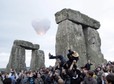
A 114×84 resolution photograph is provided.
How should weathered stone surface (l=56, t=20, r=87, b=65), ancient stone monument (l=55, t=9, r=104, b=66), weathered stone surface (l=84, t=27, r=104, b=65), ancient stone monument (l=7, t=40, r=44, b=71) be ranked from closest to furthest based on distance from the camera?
weathered stone surface (l=56, t=20, r=87, b=65) < ancient stone monument (l=55, t=9, r=104, b=66) < weathered stone surface (l=84, t=27, r=104, b=65) < ancient stone monument (l=7, t=40, r=44, b=71)

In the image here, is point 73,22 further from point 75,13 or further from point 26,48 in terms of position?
point 26,48

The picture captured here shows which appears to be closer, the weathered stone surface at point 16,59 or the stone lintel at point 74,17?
the stone lintel at point 74,17

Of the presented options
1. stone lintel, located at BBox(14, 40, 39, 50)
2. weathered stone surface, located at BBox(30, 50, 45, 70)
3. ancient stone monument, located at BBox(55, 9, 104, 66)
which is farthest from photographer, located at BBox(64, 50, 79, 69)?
weathered stone surface, located at BBox(30, 50, 45, 70)

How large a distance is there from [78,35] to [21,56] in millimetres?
9266

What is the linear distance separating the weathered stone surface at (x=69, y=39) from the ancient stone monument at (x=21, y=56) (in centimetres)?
843

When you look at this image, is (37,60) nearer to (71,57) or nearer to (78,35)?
(78,35)

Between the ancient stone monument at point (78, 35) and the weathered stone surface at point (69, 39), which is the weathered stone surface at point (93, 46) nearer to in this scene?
the ancient stone monument at point (78, 35)

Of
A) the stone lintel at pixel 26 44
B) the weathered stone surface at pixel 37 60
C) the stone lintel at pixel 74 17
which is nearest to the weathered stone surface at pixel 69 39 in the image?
the stone lintel at pixel 74 17

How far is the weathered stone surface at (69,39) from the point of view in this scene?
16922 mm

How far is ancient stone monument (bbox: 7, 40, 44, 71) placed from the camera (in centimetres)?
2479

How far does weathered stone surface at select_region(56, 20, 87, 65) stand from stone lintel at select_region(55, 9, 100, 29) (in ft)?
0.86

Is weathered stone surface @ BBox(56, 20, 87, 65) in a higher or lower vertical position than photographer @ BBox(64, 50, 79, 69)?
higher

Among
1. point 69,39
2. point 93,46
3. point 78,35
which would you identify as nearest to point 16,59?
point 93,46

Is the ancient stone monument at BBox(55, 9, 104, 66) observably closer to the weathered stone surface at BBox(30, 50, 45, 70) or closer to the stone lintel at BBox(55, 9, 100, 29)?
the stone lintel at BBox(55, 9, 100, 29)
